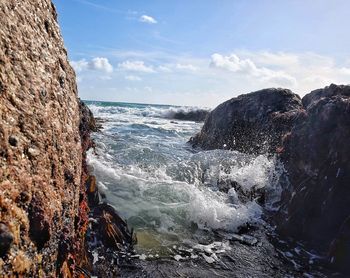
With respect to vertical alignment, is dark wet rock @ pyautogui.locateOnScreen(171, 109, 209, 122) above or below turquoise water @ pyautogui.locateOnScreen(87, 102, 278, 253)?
above

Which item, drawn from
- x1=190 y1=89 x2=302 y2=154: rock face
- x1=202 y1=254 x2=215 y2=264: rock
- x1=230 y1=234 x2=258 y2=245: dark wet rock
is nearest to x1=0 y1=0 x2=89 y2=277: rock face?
x1=202 y1=254 x2=215 y2=264: rock

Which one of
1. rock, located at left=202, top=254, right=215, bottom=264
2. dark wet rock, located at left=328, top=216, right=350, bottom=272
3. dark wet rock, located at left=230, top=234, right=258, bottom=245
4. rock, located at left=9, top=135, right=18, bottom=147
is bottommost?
rock, located at left=202, top=254, right=215, bottom=264

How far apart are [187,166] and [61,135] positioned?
712 cm

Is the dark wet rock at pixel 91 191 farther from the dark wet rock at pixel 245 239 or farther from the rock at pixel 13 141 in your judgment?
the rock at pixel 13 141

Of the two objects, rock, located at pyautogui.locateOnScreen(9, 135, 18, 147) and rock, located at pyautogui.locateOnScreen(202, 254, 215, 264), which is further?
rock, located at pyautogui.locateOnScreen(202, 254, 215, 264)

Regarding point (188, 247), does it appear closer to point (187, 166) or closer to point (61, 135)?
point (61, 135)

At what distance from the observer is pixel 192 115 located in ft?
126

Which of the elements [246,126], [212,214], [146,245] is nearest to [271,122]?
[246,126]

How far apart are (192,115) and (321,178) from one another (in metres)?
32.9

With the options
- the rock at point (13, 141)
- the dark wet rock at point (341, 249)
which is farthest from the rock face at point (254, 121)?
the rock at point (13, 141)

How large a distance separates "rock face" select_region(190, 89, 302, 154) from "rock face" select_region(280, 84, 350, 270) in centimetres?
295

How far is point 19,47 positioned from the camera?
257cm

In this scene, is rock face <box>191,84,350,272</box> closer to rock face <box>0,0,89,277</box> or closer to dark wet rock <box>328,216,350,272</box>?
dark wet rock <box>328,216,350,272</box>

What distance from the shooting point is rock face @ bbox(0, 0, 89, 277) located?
6.84 feet
